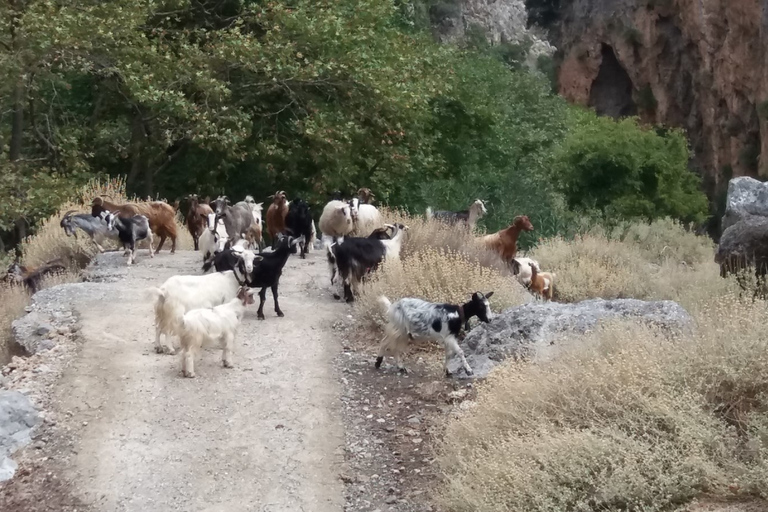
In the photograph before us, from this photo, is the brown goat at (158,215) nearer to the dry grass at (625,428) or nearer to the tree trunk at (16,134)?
the tree trunk at (16,134)

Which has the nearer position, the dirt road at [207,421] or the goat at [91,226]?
the dirt road at [207,421]

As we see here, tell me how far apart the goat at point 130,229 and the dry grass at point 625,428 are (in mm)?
9018

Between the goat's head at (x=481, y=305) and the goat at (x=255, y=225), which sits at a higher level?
the goat's head at (x=481, y=305)

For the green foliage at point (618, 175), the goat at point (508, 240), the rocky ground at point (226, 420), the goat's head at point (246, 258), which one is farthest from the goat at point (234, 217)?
the green foliage at point (618, 175)

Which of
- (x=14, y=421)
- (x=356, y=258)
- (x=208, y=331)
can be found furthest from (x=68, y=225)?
(x=14, y=421)

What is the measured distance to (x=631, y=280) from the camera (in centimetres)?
1411

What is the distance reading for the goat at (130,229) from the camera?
47.4 ft

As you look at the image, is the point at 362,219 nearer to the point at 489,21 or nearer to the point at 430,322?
the point at 430,322

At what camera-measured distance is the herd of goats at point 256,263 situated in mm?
8523

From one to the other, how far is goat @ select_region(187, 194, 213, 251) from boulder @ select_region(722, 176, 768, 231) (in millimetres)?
8806

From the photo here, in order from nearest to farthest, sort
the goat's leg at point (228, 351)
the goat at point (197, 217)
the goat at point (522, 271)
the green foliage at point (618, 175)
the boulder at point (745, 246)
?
the goat's leg at point (228, 351) < the boulder at point (745, 246) < the goat at point (522, 271) < the goat at point (197, 217) < the green foliage at point (618, 175)

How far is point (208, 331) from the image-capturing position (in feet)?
27.7

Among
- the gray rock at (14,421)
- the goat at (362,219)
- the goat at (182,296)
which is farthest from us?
the goat at (362,219)

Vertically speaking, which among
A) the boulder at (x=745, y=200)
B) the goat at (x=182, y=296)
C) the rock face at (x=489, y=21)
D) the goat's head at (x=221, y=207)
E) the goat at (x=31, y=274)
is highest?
the rock face at (x=489, y=21)
